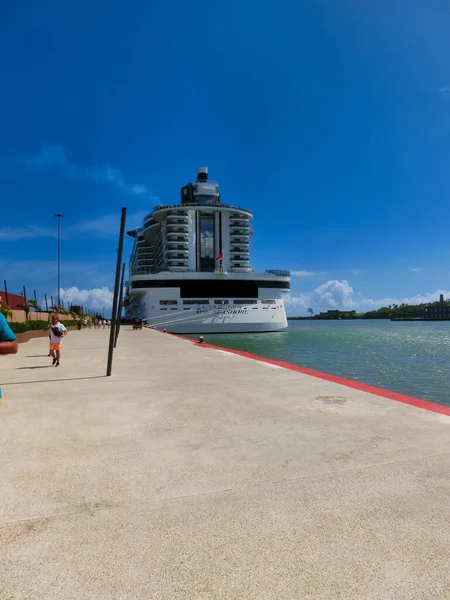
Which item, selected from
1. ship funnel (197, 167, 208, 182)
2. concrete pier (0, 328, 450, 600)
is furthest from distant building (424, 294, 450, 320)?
concrete pier (0, 328, 450, 600)

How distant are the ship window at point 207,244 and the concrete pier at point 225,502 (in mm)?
55395

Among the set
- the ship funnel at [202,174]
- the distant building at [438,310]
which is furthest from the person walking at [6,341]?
the distant building at [438,310]

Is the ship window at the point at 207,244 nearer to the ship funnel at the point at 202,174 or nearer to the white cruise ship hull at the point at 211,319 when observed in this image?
the ship funnel at the point at 202,174

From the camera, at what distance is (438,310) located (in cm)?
17912

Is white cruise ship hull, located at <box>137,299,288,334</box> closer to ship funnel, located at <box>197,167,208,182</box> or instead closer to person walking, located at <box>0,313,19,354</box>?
ship funnel, located at <box>197,167,208,182</box>

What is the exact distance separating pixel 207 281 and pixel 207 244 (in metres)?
13.1

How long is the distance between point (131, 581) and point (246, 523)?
80cm

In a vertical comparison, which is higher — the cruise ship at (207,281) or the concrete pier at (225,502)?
the cruise ship at (207,281)

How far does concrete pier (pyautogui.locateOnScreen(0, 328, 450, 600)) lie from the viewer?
201cm

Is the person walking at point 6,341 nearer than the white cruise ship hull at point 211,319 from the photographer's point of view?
Yes

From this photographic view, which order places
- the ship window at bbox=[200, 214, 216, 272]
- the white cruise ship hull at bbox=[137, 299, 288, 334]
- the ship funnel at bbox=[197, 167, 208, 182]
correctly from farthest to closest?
the ship funnel at bbox=[197, 167, 208, 182] < the ship window at bbox=[200, 214, 216, 272] < the white cruise ship hull at bbox=[137, 299, 288, 334]

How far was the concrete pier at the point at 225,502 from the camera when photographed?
79.3 inches

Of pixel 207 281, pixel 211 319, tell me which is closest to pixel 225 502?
pixel 211 319

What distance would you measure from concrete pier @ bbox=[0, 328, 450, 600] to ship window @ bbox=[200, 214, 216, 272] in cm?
5540
